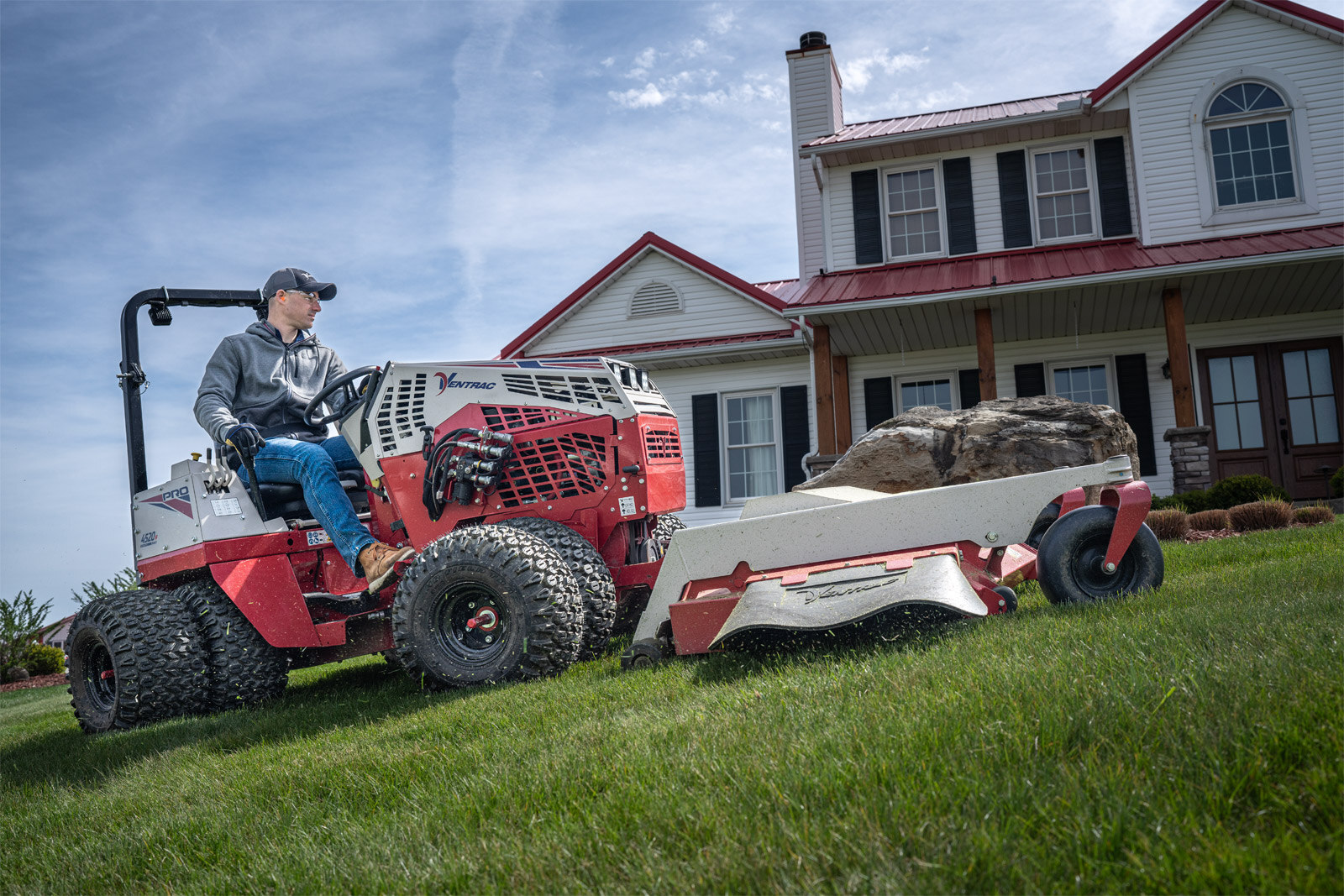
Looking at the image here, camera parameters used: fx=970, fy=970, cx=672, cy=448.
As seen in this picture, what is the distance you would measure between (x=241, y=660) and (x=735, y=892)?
14.6 feet

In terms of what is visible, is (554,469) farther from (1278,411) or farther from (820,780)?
(1278,411)

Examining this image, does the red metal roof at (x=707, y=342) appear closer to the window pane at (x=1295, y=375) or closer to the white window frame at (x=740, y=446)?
the white window frame at (x=740, y=446)

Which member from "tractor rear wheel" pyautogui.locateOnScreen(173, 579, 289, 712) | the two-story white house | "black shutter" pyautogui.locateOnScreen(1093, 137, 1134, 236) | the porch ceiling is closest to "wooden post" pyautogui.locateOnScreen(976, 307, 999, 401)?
the two-story white house

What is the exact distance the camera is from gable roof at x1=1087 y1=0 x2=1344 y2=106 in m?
13.0

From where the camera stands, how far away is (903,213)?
1470 cm

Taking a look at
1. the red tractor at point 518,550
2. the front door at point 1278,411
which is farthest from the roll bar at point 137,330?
the front door at point 1278,411

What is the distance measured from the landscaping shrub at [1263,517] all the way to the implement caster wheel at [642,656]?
653 cm

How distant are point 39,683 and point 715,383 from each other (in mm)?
10750

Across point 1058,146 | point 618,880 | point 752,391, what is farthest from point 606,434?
point 1058,146

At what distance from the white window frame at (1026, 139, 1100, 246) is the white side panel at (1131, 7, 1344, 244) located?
0.71 m

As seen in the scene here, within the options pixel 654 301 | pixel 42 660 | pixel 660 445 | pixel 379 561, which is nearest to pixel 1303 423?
pixel 654 301

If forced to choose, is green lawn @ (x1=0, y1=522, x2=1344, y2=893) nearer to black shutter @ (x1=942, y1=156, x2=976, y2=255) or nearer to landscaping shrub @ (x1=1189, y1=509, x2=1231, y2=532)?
landscaping shrub @ (x1=1189, y1=509, x2=1231, y2=532)

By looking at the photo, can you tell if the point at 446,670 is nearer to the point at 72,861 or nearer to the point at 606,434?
the point at 606,434

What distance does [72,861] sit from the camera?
2.92m
